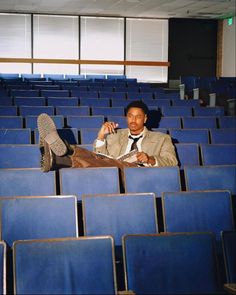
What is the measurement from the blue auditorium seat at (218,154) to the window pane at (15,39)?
33.1ft

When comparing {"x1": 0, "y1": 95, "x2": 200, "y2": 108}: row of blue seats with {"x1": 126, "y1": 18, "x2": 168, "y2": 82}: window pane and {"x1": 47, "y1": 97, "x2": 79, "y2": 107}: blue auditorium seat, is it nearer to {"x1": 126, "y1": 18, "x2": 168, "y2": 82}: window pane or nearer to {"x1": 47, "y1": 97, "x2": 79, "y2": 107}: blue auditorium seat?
{"x1": 47, "y1": 97, "x2": 79, "y2": 107}: blue auditorium seat

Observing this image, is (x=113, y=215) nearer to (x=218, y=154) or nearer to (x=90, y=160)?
(x=90, y=160)

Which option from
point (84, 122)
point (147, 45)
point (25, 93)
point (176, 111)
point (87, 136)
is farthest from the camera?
point (147, 45)

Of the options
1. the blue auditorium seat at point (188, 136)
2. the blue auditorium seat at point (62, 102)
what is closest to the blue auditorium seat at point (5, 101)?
the blue auditorium seat at point (62, 102)

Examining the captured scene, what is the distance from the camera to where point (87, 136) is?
175 inches

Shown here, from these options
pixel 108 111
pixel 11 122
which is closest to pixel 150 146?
pixel 11 122

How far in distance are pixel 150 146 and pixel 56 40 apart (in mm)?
10420

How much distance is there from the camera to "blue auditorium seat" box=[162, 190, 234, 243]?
262cm

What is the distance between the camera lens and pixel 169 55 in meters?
14.1

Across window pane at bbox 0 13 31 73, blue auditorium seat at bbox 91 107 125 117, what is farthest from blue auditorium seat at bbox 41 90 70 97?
window pane at bbox 0 13 31 73

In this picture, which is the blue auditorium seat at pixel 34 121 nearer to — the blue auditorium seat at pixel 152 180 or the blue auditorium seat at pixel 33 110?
the blue auditorium seat at pixel 33 110

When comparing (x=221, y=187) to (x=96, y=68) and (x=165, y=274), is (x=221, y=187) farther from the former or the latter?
(x=96, y=68)

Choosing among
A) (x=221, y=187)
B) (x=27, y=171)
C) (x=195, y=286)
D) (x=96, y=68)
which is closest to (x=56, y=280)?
(x=195, y=286)

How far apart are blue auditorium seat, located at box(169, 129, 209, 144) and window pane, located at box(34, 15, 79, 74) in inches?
367
